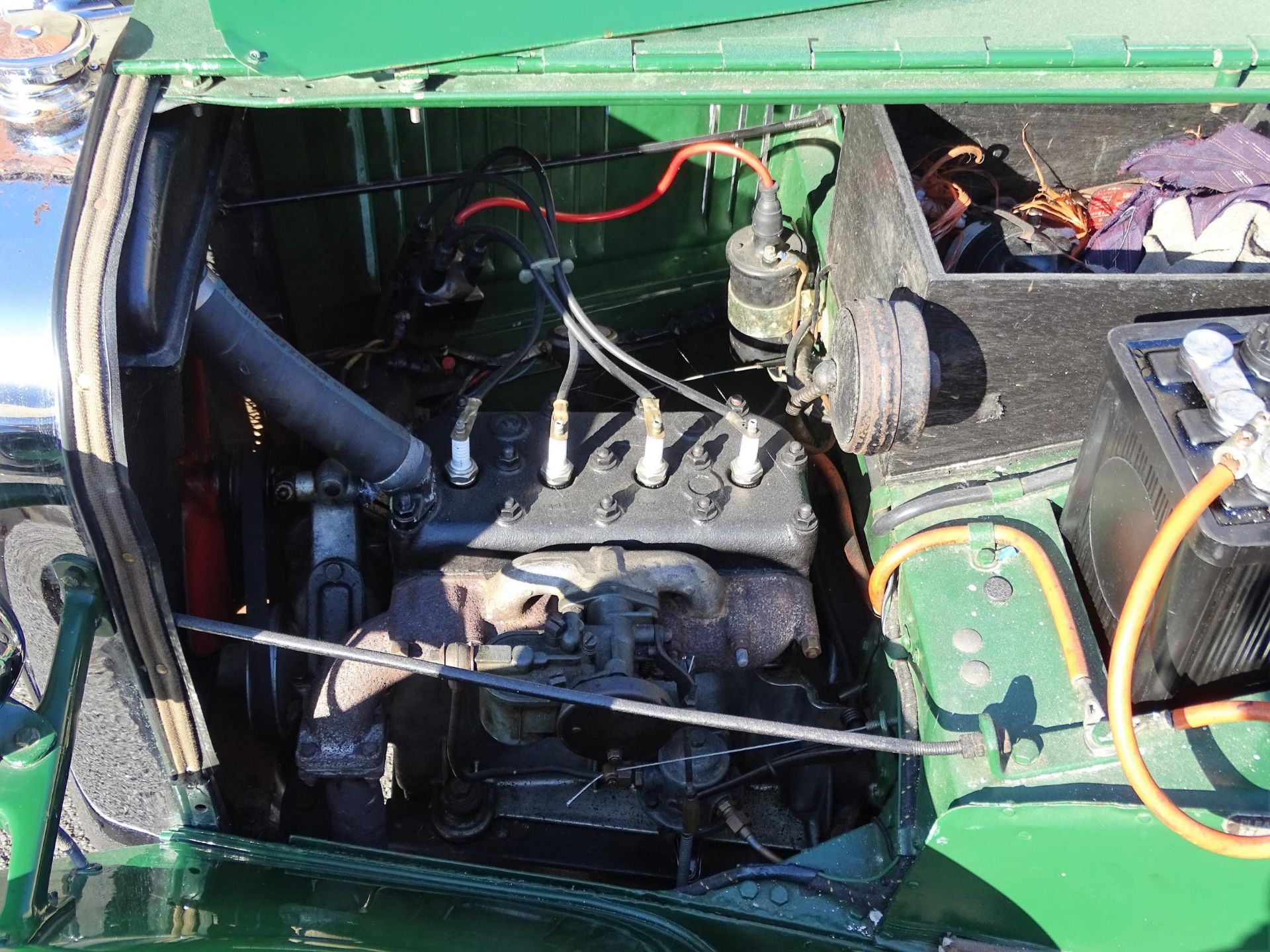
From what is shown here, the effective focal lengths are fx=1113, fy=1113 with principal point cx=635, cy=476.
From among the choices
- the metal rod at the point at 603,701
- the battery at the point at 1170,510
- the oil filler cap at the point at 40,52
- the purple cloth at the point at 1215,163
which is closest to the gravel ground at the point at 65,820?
the metal rod at the point at 603,701

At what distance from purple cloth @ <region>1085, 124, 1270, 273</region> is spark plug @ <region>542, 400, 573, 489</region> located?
1.11 metres

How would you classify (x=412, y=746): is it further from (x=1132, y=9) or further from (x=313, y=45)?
(x=1132, y=9)

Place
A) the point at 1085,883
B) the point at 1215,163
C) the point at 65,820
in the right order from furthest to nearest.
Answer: the point at 1215,163, the point at 65,820, the point at 1085,883

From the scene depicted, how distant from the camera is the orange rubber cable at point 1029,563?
5.15 ft

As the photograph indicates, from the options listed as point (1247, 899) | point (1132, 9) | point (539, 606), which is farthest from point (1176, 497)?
point (539, 606)

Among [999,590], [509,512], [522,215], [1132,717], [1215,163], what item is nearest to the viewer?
[1132,717]

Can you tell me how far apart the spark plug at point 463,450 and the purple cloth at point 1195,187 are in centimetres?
126

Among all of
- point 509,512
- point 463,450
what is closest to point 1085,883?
point 509,512

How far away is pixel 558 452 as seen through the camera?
1970mm

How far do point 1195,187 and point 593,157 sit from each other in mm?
1217

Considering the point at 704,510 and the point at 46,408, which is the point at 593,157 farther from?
the point at 46,408

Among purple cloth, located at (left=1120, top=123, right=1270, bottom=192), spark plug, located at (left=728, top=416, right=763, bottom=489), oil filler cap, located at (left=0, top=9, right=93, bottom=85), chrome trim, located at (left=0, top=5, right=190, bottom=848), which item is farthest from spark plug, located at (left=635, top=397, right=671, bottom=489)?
purple cloth, located at (left=1120, top=123, right=1270, bottom=192)

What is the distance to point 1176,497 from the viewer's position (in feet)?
4.43

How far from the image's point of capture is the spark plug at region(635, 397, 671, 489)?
196 cm
